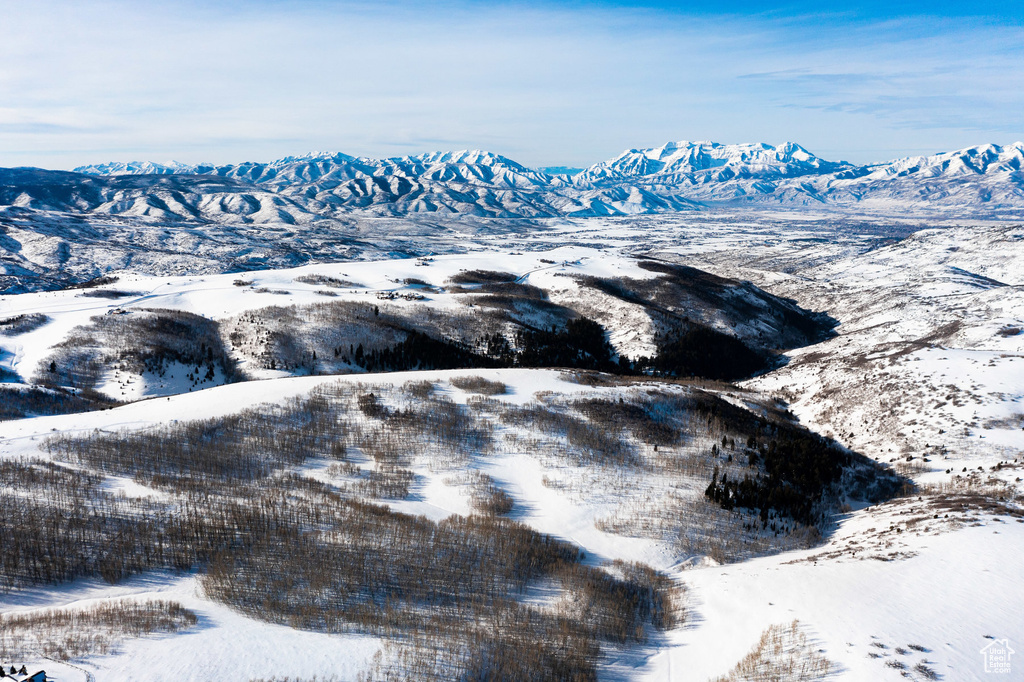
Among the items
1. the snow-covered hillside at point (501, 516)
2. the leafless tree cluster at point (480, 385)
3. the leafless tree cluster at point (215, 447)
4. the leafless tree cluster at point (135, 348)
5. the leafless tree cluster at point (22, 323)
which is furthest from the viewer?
the leafless tree cluster at point (22, 323)

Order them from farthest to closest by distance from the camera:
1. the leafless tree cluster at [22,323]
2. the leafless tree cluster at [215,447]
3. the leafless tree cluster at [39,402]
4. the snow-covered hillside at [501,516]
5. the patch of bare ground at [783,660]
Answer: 1. the leafless tree cluster at [22,323]
2. the leafless tree cluster at [39,402]
3. the leafless tree cluster at [215,447]
4. the snow-covered hillside at [501,516]
5. the patch of bare ground at [783,660]

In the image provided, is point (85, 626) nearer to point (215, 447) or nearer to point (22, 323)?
point (215, 447)

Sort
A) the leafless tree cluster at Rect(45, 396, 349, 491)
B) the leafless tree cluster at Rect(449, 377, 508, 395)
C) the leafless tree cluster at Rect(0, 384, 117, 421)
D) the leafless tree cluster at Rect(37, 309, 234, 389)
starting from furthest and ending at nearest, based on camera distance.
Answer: the leafless tree cluster at Rect(37, 309, 234, 389) < the leafless tree cluster at Rect(449, 377, 508, 395) < the leafless tree cluster at Rect(0, 384, 117, 421) < the leafless tree cluster at Rect(45, 396, 349, 491)

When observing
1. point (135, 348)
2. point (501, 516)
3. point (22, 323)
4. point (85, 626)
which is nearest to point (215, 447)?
point (85, 626)

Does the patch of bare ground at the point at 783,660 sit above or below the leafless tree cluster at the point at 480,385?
below

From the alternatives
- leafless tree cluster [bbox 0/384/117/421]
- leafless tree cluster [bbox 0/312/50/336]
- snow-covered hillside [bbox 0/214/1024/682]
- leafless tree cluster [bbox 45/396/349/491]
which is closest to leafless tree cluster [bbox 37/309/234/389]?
snow-covered hillside [bbox 0/214/1024/682]

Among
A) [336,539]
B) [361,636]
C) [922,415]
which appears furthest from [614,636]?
[922,415]

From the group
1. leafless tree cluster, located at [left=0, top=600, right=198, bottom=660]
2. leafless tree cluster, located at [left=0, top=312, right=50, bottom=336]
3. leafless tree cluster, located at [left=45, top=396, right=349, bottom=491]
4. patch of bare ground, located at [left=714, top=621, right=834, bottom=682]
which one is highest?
leafless tree cluster, located at [left=0, top=312, right=50, bottom=336]

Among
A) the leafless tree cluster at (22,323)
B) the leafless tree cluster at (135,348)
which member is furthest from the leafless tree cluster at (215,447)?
the leafless tree cluster at (22,323)

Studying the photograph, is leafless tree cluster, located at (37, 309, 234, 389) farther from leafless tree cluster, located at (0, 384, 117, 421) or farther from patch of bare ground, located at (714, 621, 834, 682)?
patch of bare ground, located at (714, 621, 834, 682)

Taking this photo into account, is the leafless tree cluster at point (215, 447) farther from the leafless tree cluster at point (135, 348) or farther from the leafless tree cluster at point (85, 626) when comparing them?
the leafless tree cluster at point (135, 348)

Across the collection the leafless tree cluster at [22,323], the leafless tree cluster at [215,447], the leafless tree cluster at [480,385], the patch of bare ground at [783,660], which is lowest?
the patch of bare ground at [783,660]
